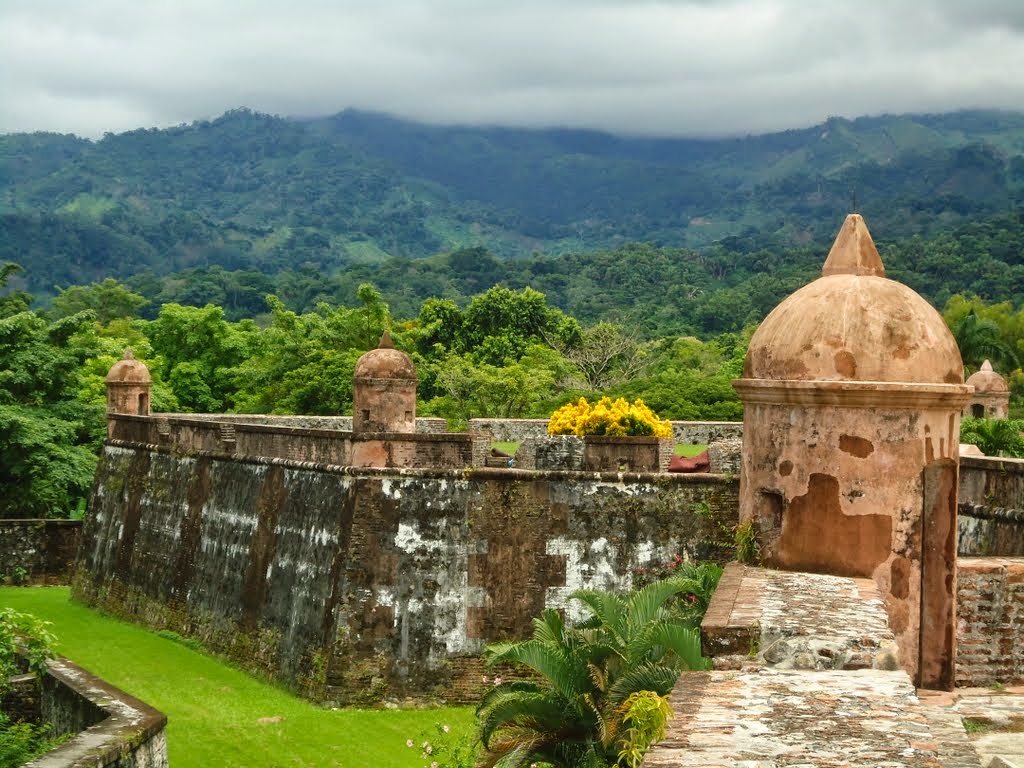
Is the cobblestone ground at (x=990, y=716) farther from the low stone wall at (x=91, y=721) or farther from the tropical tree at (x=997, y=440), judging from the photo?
the tropical tree at (x=997, y=440)

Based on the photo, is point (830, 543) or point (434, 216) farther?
point (434, 216)

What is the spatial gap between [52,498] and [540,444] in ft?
33.6

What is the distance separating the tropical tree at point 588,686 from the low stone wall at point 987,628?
1540mm

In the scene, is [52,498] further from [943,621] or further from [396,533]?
[943,621]

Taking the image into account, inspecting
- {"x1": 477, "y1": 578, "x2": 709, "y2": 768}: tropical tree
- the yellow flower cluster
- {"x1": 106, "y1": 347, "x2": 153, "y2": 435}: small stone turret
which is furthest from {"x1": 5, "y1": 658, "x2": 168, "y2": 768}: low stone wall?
{"x1": 106, "y1": 347, "x2": 153, "y2": 435}: small stone turret

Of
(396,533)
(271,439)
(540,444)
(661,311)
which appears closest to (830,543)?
(396,533)

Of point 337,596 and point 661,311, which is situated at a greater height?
point 661,311

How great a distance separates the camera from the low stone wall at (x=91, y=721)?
923 cm

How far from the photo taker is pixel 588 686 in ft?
28.1

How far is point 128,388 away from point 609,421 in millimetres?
8226

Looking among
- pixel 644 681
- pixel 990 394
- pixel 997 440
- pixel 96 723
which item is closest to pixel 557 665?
pixel 644 681

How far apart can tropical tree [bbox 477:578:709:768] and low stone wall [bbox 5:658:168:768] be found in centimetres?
260

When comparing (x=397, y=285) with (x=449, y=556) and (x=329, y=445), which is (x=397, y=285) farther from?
(x=449, y=556)

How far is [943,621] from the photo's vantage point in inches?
298
